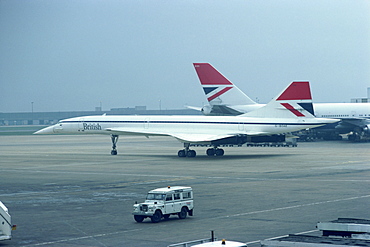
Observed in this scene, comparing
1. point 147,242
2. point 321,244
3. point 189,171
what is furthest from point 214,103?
point 321,244

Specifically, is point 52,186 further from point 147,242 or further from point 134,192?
point 147,242

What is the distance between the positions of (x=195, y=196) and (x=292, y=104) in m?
31.7

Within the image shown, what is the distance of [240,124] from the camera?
64500mm

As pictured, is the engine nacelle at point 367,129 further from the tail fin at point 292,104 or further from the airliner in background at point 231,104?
the tail fin at point 292,104

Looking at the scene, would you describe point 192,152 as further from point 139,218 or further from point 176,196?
point 139,218

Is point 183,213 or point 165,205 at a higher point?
point 165,205

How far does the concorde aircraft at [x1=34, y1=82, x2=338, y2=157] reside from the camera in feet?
208

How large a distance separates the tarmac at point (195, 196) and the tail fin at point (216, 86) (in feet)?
92.6

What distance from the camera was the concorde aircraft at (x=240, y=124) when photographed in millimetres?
63438

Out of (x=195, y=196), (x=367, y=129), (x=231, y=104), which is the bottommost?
(x=195, y=196)

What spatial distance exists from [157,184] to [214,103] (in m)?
50.4

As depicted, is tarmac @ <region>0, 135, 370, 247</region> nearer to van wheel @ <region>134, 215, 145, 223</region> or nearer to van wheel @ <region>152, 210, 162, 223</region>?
van wheel @ <region>134, 215, 145, 223</region>

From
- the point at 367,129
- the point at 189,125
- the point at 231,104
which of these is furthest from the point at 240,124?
the point at 367,129

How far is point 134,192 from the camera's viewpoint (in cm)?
3756
